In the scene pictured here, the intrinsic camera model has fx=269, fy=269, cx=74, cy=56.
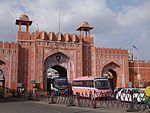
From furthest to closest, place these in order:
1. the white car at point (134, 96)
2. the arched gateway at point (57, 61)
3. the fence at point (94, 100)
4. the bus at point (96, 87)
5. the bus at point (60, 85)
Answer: the arched gateway at point (57, 61) < the bus at point (60, 85) < the bus at point (96, 87) < the fence at point (94, 100) < the white car at point (134, 96)

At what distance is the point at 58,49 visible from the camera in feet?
120

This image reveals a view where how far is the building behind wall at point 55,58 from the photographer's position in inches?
1341

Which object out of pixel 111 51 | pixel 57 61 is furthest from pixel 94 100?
pixel 111 51

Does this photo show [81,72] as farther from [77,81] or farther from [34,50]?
[34,50]

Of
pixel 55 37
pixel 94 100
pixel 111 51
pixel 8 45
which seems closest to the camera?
pixel 94 100

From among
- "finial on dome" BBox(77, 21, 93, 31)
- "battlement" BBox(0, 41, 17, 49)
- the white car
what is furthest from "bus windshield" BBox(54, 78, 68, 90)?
the white car

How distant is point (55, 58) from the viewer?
37000 mm

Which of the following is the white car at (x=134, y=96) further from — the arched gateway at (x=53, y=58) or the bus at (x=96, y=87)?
the arched gateway at (x=53, y=58)

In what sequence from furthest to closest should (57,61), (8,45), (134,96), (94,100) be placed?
(57,61), (8,45), (94,100), (134,96)

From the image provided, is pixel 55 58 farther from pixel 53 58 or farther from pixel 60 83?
pixel 60 83

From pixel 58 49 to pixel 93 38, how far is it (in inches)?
229

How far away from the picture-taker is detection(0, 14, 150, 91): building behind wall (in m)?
34.1

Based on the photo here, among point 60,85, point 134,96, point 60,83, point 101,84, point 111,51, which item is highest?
point 111,51

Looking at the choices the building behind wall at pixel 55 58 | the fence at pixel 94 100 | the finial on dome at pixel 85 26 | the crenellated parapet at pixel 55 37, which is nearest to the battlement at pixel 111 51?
the building behind wall at pixel 55 58
